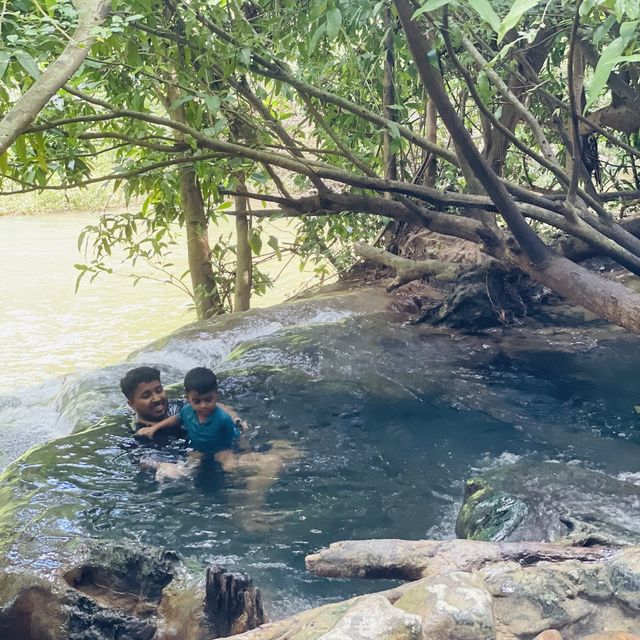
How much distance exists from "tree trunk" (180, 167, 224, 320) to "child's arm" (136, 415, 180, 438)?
3.50 metres

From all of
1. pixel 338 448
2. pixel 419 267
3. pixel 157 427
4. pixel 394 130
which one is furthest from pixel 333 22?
pixel 419 267

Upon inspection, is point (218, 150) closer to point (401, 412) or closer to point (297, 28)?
point (297, 28)

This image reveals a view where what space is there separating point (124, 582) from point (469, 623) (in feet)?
5.30

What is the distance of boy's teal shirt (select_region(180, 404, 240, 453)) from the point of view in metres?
4.87

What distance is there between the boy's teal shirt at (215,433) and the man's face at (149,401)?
0.92 feet

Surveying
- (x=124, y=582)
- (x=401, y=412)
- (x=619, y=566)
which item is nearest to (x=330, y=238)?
(x=401, y=412)

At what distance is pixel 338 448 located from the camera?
4.84 metres

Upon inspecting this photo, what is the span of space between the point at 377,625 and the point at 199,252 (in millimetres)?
7233

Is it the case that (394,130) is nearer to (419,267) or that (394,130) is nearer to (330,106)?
(330,106)

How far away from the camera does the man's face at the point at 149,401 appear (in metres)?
5.03

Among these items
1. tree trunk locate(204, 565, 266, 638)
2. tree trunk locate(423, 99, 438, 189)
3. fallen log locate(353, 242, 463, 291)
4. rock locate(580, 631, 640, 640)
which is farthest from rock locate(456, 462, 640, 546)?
tree trunk locate(423, 99, 438, 189)

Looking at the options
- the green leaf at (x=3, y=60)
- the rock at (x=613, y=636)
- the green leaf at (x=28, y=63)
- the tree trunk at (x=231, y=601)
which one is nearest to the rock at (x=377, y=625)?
the rock at (x=613, y=636)

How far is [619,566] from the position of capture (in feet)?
7.92

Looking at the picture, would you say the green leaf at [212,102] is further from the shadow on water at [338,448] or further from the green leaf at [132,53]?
the shadow on water at [338,448]
